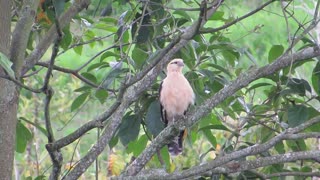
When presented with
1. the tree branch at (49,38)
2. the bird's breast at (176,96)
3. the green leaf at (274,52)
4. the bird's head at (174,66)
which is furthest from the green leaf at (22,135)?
the green leaf at (274,52)

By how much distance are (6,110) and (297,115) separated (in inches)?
47.3

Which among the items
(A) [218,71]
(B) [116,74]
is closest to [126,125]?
(B) [116,74]

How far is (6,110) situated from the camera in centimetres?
265

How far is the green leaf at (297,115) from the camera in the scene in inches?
120

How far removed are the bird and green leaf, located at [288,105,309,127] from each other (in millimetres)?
775

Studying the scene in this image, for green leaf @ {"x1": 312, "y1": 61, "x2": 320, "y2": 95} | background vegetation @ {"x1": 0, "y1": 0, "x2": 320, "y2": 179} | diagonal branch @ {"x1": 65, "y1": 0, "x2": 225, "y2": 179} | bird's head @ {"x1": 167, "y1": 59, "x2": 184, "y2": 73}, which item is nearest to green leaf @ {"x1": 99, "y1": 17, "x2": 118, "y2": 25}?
background vegetation @ {"x1": 0, "y1": 0, "x2": 320, "y2": 179}

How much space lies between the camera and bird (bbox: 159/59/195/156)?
3.82 m

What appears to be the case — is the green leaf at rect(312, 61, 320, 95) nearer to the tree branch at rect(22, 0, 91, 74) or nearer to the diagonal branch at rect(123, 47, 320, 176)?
the diagonal branch at rect(123, 47, 320, 176)

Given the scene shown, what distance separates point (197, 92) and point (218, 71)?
0.44ft

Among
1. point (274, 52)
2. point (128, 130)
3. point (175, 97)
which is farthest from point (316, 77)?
point (175, 97)

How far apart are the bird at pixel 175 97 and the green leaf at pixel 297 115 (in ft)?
2.54

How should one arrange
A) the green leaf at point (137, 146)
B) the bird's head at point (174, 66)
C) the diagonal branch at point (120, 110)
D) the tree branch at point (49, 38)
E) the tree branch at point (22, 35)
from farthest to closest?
the bird's head at point (174, 66) → the green leaf at point (137, 146) → the tree branch at point (49, 38) → the tree branch at point (22, 35) → the diagonal branch at point (120, 110)

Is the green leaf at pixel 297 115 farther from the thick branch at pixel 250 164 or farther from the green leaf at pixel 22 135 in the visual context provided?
the green leaf at pixel 22 135

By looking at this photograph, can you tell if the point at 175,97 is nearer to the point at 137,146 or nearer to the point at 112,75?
the point at 137,146
